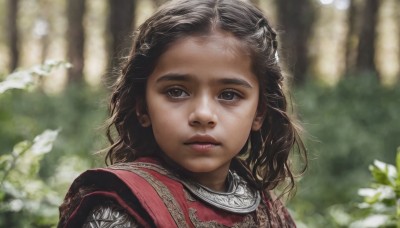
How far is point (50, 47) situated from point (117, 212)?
133ft

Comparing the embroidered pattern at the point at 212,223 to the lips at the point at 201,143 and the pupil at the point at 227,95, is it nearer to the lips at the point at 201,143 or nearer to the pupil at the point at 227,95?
the lips at the point at 201,143

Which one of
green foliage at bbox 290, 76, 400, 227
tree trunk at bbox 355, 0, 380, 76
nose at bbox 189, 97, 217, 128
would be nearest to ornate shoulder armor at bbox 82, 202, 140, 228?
nose at bbox 189, 97, 217, 128

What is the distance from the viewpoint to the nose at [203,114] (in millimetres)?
2191

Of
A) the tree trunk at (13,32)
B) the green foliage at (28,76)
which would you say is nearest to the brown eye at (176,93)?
the green foliage at (28,76)

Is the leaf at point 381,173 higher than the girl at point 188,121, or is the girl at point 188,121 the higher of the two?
the girl at point 188,121

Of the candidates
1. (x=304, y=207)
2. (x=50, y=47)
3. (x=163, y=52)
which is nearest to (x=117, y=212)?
(x=163, y=52)

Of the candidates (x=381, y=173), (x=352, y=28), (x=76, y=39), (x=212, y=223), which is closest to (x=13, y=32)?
(x=76, y=39)

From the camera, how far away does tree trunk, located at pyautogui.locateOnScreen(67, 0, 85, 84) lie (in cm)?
1783

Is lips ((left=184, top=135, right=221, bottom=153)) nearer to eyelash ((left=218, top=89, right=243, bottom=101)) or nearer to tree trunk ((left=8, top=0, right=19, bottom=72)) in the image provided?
eyelash ((left=218, top=89, right=243, bottom=101))

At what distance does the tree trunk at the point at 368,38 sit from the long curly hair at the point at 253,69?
12926 millimetres

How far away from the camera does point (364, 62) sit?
50.8 feet

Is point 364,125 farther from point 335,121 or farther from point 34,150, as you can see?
point 34,150

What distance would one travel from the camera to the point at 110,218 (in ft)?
6.72

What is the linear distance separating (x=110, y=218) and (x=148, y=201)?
123 millimetres
